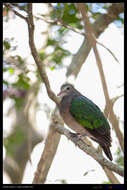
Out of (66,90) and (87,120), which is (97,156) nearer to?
(87,120)

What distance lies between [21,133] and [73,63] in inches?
123

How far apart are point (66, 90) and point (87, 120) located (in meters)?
1.03

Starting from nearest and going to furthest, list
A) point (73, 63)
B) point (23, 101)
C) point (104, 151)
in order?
1. point (104, 151)
2. point (73, 63)
3. point (23, 101)

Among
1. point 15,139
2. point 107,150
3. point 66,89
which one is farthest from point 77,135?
point 15,139

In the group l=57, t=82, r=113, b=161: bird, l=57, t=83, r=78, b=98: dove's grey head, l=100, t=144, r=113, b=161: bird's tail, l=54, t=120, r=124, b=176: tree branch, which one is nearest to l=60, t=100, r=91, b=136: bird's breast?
l=57, t=82, r=113, b=161: bird

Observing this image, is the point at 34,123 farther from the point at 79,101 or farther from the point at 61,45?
Result: the point at 79,101

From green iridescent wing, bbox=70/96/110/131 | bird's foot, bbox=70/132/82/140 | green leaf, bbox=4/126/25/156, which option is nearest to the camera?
green iridescent wing, bbox=70/96/110/131

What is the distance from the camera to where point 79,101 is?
3592mm

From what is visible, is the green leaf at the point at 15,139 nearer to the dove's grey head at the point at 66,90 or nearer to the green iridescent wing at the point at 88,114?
the dove's grey head at the point at 66,90

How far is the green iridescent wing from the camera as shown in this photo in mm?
3179

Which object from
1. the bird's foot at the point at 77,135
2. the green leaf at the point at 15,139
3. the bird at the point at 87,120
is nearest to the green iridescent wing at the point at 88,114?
the bird at the point at 87,120

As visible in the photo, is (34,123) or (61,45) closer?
(61,45)

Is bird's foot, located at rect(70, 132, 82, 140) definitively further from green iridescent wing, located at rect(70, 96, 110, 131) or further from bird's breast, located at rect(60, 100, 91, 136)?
green iridescent wing, located at rect(70, 96, 110, 131)

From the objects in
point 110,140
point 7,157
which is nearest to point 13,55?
point 110,140
